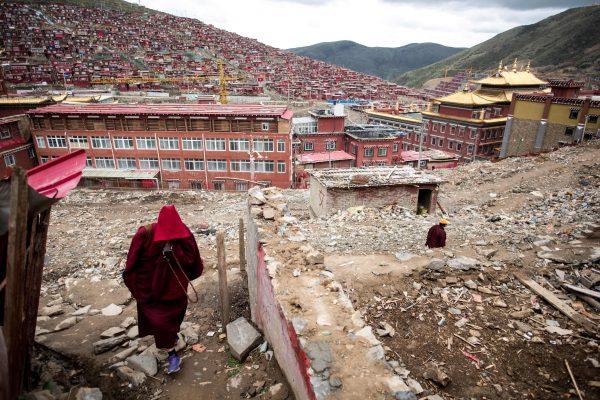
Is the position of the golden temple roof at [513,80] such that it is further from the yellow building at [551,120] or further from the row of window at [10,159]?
the row of window at [10,159]

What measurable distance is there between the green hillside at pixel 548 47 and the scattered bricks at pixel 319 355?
100593 mm

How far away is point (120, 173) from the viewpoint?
28.4m

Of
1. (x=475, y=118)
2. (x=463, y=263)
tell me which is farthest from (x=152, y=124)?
(x=475, y=118)

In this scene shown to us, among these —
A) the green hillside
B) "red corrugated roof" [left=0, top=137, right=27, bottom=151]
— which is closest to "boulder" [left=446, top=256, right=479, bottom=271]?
"red corrugated roof" [left=0, top=137, right=27, bottom=151]

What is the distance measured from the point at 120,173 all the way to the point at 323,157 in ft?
61.6

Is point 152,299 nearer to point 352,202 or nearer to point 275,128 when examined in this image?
point 352,202

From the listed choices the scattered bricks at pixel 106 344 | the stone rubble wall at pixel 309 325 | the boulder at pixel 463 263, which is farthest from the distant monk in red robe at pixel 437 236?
the scattered bricks at pixel 106 344

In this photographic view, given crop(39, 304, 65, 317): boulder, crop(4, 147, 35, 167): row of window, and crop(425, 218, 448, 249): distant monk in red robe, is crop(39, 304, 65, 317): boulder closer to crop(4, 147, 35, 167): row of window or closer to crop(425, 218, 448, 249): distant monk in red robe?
Answer: crop(425, 218, 448, 249): distant monk in red robe

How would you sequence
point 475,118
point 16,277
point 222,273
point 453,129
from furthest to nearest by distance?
1. point 453,129
2. point 475,118
3. point 222,273
4. point 16,277

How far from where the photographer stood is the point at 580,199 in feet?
40.3

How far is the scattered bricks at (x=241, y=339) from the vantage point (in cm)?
468

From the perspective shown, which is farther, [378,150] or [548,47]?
[548,47]

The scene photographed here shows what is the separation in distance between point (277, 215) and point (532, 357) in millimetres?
4491

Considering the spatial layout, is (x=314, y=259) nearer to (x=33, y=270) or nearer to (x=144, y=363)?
(x=144, y=363)
